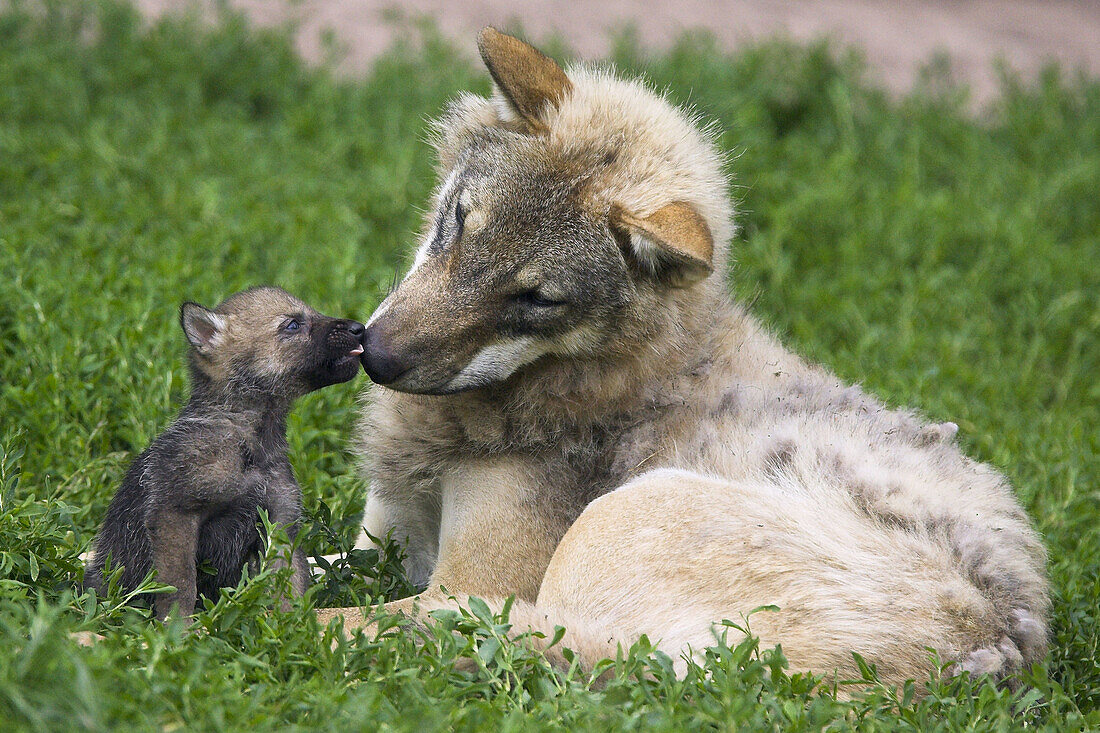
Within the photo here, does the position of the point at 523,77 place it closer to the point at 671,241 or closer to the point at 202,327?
the point at 671,241

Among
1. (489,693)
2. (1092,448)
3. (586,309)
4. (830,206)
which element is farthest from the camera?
(830,206)

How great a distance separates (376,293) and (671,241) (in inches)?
99.8

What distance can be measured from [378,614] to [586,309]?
1.25 m

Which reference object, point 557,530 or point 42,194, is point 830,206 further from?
point 42,194

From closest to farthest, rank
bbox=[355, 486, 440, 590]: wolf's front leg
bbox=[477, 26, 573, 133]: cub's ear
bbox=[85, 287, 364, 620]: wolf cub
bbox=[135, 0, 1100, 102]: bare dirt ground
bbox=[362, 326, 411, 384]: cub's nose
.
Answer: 1. bbox=[85, 287, 364, 620]: wolf cub
2. bbox=[362, 326, 411, 384]: cub's nose
3. bbox=[477, 26, 573, 133]: cub's ear
4. bbox=[355, 486, 440, 590]: wolf's front leg
5. bbox=[135, 0, 1100, 102]: bare dirt ground

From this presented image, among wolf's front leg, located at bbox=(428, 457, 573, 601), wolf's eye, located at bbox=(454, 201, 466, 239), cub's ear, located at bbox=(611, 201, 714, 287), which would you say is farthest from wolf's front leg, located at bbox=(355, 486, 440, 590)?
cub's ear, located at bbox=(611, 201, 714, 287)

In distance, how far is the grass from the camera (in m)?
3.14

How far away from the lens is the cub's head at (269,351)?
392 cm

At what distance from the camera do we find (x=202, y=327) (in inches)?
155

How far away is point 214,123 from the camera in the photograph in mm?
7789

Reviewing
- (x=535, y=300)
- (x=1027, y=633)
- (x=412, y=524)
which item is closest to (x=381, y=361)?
(x=535, y=300)

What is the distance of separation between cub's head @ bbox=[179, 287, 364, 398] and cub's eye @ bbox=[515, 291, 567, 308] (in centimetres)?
57

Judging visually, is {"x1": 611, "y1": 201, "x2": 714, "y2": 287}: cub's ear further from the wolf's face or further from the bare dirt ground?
the bare dirt ground

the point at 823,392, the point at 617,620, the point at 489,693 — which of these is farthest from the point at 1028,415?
the point at 489,693
